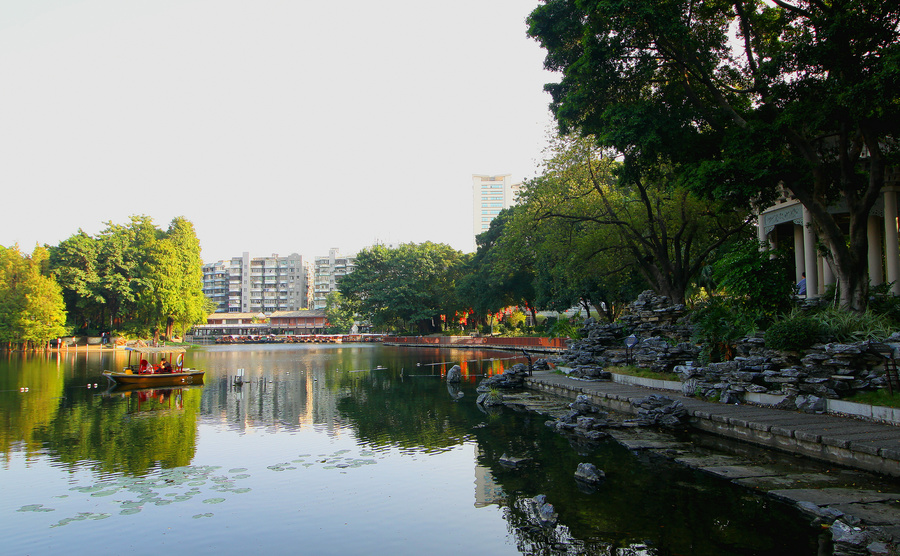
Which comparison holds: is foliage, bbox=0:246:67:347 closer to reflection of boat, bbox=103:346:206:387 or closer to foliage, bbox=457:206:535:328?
foliage, bbox=457:206:535:328

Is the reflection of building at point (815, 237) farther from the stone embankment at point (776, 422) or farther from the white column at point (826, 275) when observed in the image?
the stone embankment at point (776, 422)

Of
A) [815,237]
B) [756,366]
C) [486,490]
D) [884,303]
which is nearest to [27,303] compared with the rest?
[486,490]

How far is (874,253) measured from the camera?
56.7 feet

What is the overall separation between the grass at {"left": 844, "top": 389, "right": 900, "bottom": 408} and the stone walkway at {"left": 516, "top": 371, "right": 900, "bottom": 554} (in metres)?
0.46

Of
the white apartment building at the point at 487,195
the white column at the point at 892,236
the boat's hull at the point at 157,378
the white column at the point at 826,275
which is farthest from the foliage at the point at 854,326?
the white apartment building at the point at 487,195

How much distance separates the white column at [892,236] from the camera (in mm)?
16016

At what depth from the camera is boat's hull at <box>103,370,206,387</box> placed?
23.9 metres

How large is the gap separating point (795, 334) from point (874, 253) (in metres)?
7.48

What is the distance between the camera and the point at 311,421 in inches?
624

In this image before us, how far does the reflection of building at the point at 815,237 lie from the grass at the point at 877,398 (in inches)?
213

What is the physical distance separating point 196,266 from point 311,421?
208ft

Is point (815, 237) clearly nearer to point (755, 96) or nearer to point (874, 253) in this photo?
point (874, 253)

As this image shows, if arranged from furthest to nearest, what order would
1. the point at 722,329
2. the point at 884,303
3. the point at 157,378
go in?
the point at 157,378 → the point at 722,329 → the point at 884,303

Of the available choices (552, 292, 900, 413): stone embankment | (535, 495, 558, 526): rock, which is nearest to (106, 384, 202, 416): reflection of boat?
(535, 495, 558, 526): rock
